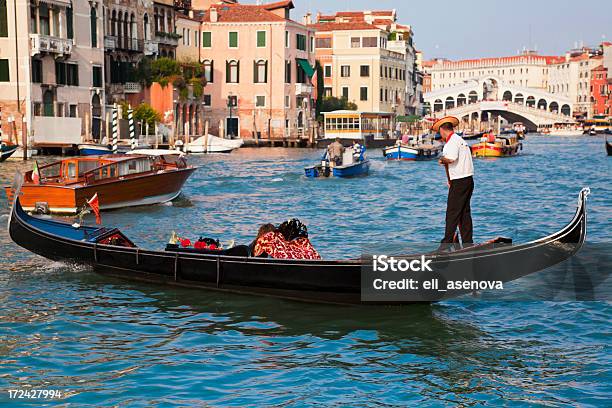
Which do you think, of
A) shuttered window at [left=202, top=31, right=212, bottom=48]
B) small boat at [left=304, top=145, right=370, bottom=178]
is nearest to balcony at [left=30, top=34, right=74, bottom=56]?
small boat at [left=304, top=145, right=370, bottom=178]

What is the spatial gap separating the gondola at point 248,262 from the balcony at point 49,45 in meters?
19.4

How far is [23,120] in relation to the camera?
89.5ft

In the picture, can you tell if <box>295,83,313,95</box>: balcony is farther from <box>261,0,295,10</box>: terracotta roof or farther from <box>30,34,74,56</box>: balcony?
<box>30,34,74,56</box>: balcony

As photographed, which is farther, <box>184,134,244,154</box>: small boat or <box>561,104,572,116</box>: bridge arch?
<box>561,104,572,116</box>: bridge arch

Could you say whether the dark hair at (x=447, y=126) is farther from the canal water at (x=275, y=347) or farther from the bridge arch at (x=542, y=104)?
the bridge arch at (x=542, y=104)

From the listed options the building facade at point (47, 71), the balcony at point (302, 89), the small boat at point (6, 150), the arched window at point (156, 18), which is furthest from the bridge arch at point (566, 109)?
the small boat at point (6, 150)

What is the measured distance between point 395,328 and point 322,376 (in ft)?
3.86

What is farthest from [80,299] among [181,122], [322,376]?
[181,122]

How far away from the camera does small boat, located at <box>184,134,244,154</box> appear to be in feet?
108

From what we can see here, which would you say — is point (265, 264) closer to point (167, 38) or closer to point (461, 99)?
point (167, 38)

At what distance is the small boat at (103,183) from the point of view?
530 inches

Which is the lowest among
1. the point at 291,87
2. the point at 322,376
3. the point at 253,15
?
the point at 322,376

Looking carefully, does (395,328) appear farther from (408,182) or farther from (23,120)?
(23,120)

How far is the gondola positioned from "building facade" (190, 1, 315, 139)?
3193 centimetres
